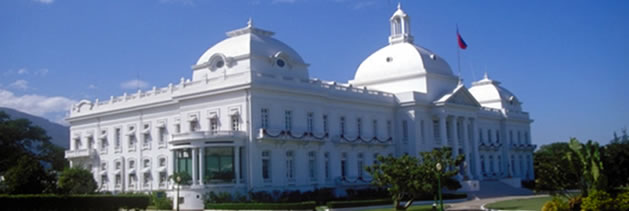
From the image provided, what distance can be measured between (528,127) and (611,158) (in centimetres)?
2627

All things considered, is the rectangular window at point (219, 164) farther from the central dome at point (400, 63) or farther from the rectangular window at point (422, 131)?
the central dome at point (400, 63)

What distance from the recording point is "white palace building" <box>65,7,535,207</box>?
1890 inches

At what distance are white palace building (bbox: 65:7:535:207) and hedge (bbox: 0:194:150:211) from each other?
726 cm

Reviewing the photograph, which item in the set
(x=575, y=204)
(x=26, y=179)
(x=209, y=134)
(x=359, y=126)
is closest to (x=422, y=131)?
(x=359, y=126)

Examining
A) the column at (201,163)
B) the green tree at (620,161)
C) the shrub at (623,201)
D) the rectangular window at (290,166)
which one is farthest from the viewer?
the green tree at (620,161)

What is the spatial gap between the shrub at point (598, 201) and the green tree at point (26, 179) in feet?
118

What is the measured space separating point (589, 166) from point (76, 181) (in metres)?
37.5

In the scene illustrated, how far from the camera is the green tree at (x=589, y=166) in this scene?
33.8 m

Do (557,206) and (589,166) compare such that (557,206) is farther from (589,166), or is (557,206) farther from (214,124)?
(214,124)

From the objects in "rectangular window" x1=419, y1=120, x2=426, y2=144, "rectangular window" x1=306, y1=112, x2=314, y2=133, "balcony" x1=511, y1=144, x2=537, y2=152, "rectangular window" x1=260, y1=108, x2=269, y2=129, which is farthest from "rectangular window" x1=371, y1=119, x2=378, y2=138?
"balcony" x1=511, y1=144, x2=537, y2=152

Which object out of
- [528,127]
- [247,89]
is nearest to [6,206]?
[247,89]

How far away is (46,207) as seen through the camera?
3578 cm

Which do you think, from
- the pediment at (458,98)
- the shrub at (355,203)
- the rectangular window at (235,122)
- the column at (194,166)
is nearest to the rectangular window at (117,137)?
the column at (194,166)

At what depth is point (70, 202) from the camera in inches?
1444
